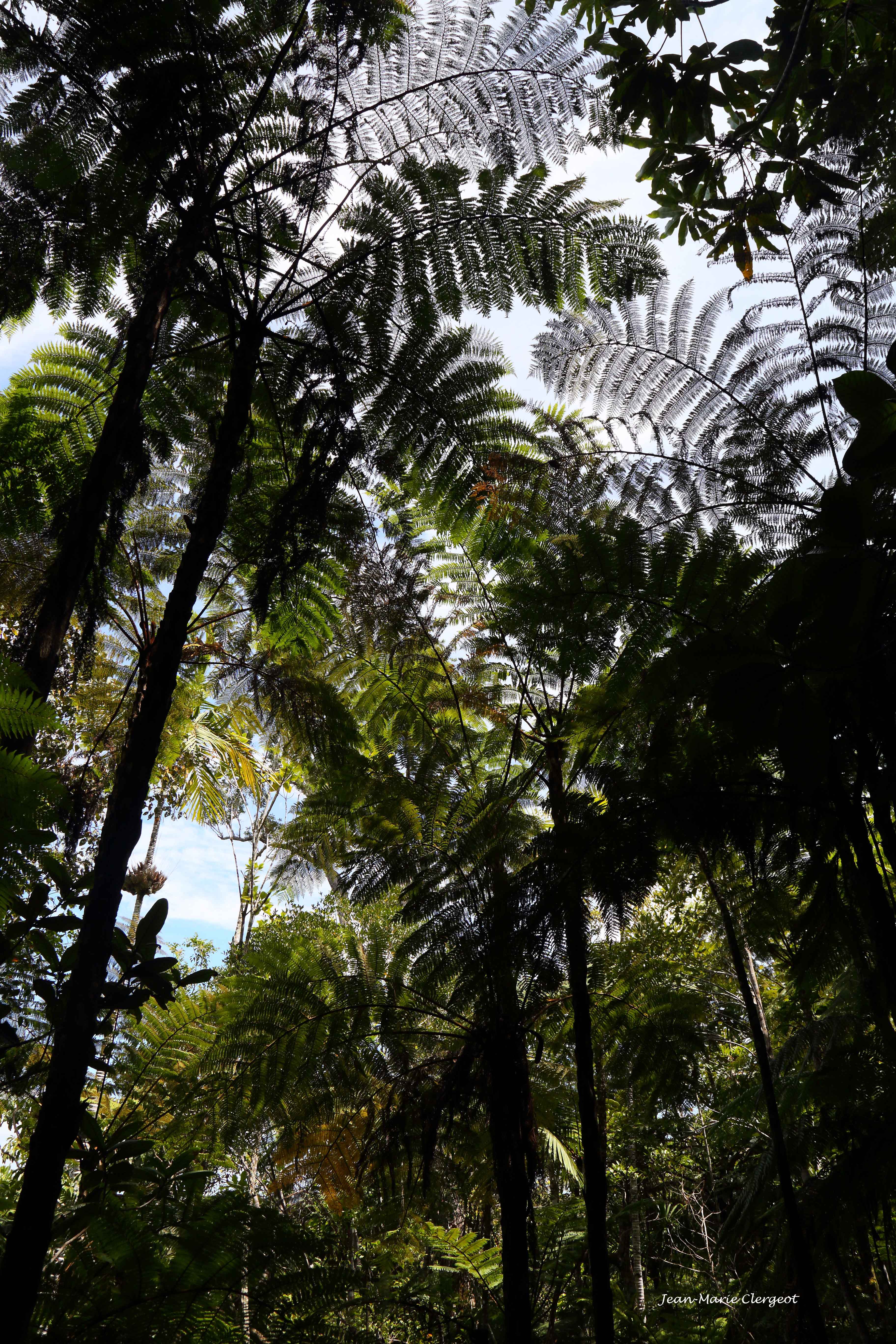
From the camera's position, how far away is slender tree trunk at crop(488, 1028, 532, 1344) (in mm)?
2094

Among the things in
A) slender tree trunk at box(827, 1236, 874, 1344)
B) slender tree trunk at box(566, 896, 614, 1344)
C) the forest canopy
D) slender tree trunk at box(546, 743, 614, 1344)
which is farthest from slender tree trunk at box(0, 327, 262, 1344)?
slender tree trunk at box(827, 1236, 874, 1344)

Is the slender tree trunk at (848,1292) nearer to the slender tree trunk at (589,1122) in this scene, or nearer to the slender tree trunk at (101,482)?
the slender tree trunk at (589,1122)

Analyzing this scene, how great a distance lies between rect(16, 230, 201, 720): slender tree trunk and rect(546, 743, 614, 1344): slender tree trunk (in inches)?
47.0

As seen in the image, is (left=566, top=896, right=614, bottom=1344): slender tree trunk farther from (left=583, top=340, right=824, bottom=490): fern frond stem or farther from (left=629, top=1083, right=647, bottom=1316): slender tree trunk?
(left=629, top=1083, right=647, bottom=1316): slender tree trunk

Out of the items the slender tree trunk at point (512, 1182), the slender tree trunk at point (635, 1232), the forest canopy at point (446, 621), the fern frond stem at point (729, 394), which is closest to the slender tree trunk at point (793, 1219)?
the forest canopy at point (446, 621)

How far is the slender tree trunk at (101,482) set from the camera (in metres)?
1.31

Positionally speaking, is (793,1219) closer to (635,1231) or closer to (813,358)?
(813,358)

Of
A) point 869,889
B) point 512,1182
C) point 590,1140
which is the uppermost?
point 869,889

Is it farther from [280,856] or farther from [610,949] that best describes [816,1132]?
[280,856]

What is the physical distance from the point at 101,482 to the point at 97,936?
73 centimetres

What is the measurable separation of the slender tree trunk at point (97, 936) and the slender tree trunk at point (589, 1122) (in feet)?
3.38

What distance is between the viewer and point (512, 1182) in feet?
7.01

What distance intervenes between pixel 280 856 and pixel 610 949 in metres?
6.21
